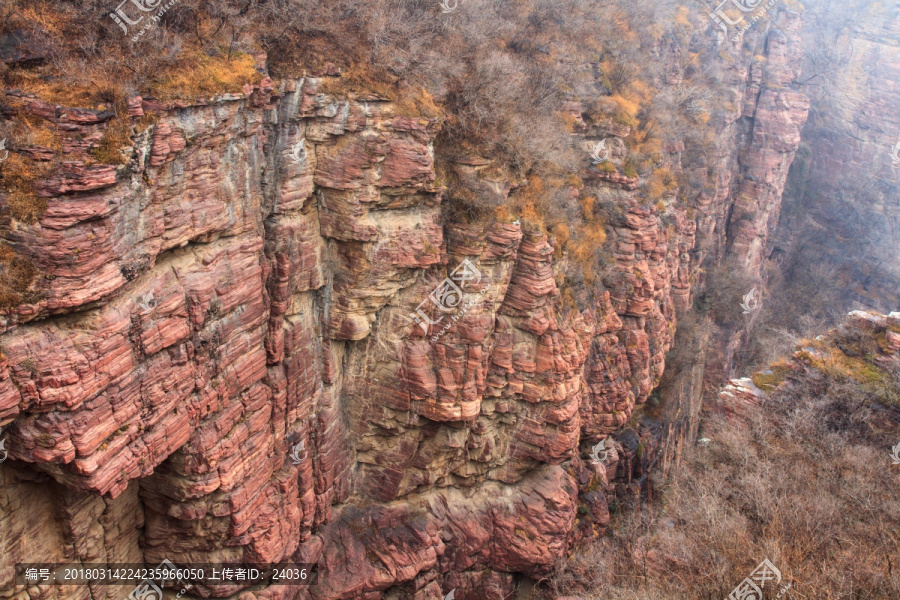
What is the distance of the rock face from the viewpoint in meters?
11.1

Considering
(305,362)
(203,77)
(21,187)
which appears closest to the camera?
(21,187)

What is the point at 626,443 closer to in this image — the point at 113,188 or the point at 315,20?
the point at 315,20

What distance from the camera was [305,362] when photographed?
17.1 meters

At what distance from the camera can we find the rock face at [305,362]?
11117mm

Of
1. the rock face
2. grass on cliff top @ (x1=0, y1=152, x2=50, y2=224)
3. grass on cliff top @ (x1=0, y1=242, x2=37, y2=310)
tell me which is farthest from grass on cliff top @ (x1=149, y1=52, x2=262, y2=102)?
grass on cliff top @ (x1=0, y1=242, x2=37, y2=310)

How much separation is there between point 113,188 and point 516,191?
11859 mm

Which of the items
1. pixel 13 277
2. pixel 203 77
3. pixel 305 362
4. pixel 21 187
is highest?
pixel 203 77

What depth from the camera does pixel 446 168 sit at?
18625 mm

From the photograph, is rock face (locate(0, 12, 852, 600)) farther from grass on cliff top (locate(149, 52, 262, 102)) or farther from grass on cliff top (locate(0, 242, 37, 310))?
grass on cliff top (locate(149, 52, 262, 102))

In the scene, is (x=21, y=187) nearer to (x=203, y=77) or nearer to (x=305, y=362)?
(x=203, y=77)

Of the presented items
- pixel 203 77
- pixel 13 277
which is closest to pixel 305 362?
pixel 203 77

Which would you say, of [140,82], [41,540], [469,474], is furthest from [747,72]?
[41,540]

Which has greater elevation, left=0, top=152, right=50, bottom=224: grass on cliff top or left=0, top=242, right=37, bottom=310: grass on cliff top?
left=0, top=152, right=50, bottom=224: grass on cliff top

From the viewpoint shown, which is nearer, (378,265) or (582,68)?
(378,265)
